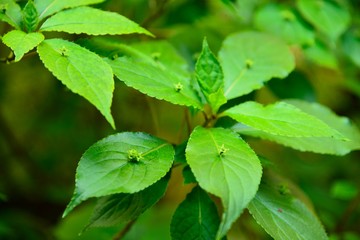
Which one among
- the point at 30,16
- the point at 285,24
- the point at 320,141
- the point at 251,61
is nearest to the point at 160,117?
the point at 285,24

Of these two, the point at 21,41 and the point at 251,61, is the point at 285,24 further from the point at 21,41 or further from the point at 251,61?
the point at 21,41

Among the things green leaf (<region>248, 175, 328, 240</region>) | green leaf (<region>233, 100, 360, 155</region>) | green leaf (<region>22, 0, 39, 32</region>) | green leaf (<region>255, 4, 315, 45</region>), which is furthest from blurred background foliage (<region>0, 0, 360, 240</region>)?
green leaf (<region>22, 0, 39, 32</region>)

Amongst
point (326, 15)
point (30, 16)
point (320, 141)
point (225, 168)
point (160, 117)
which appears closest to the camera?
point (225, 168)

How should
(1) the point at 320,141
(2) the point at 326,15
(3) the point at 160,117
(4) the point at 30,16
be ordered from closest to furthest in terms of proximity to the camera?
(4) the point at 30,16 < (1) the point at 320,141 < (2) the point at 326,15 < (3) the point at 160,117

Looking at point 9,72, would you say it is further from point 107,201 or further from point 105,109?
point 105,109

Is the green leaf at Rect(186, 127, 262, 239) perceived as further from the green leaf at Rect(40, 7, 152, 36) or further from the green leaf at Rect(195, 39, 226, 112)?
the green leaf at Rect(40, 7, 152, 36)
